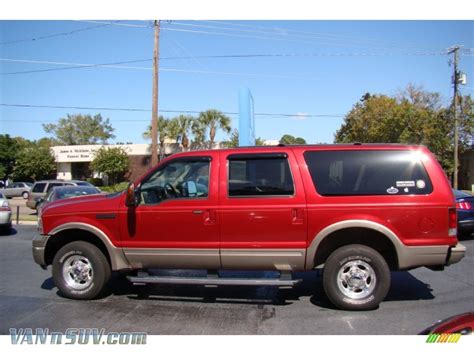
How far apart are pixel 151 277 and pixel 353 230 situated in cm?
265

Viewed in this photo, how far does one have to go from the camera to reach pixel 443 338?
3281mm

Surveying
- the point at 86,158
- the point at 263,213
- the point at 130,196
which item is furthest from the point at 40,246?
the point at 86,158

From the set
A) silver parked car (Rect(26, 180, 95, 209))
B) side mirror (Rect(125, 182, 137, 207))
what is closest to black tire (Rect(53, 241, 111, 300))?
side mirror (Rect(125, 182, 137, 207))

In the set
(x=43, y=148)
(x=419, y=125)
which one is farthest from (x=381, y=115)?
(x=43, y=148)

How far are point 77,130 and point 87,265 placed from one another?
84254 mm

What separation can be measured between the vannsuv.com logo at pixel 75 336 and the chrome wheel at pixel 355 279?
2.41 metres

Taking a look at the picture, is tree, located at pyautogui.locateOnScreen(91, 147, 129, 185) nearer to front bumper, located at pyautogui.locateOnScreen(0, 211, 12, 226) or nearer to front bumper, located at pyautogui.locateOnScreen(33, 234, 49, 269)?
front bumper, located at pyautogui.locateOnScreen(0, 211, 12, 226)

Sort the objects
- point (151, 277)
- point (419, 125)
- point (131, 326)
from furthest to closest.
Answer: point (419, 125), point (151, 277), point (131, 326)

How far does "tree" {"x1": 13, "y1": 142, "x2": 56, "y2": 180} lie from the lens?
43281 mm

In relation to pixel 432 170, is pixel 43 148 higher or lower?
higher

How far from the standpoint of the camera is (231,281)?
5.23m

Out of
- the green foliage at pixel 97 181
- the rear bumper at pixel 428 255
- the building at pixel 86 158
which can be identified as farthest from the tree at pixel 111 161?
the rear bumper at pixel 428 255

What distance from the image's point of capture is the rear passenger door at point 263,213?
5184 mm

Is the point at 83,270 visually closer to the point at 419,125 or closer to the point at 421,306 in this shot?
the point at 421,306
